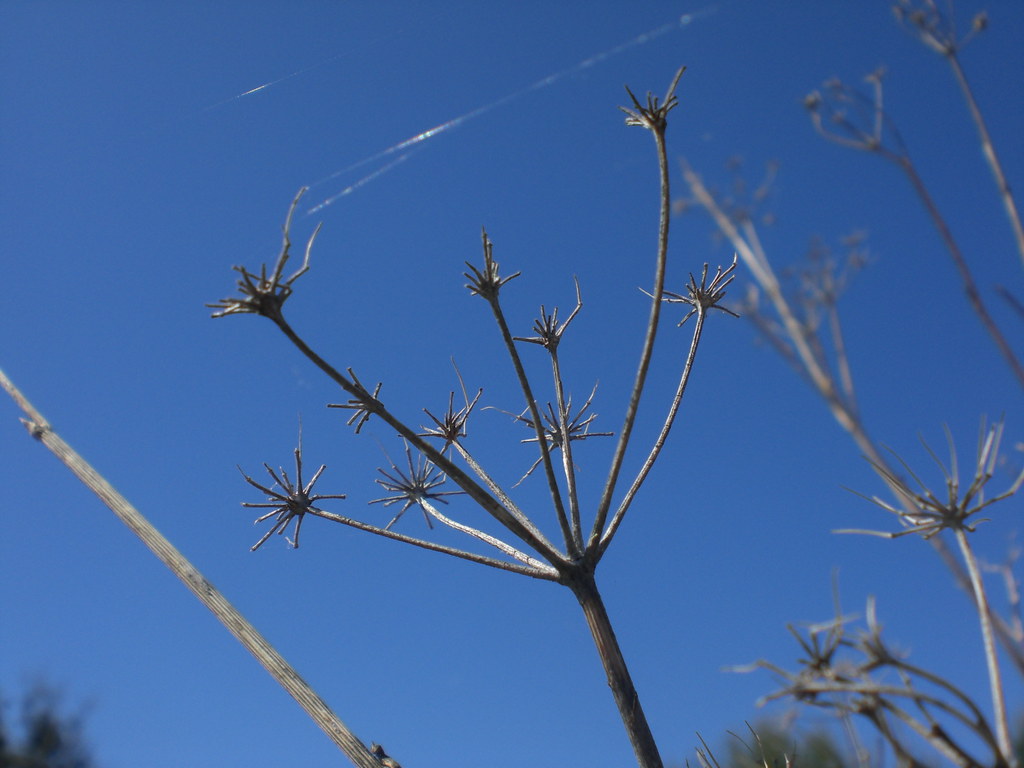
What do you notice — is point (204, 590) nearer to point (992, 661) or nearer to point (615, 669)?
point (615, 669)

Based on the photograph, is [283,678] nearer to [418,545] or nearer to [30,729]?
[418,545]

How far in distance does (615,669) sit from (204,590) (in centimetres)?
139

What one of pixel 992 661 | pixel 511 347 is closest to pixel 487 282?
pixel 511 347

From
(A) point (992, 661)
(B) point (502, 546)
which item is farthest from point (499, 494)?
(A) point (992, 661)

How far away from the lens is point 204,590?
8.51 ft

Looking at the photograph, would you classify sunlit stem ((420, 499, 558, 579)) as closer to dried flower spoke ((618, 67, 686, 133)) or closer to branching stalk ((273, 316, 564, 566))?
branching stalk ((273, 316, 564, 566))

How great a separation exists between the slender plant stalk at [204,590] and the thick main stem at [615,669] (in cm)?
77

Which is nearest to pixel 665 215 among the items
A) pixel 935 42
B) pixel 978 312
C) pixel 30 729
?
pixel 978 312

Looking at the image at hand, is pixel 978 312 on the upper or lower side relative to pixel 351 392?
upper

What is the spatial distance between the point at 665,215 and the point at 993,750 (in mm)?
1739

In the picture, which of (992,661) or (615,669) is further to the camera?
(615,669)

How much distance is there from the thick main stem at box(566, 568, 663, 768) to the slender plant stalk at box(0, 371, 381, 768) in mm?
770

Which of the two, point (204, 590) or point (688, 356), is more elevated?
point (688, 356)

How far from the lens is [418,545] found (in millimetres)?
2783
